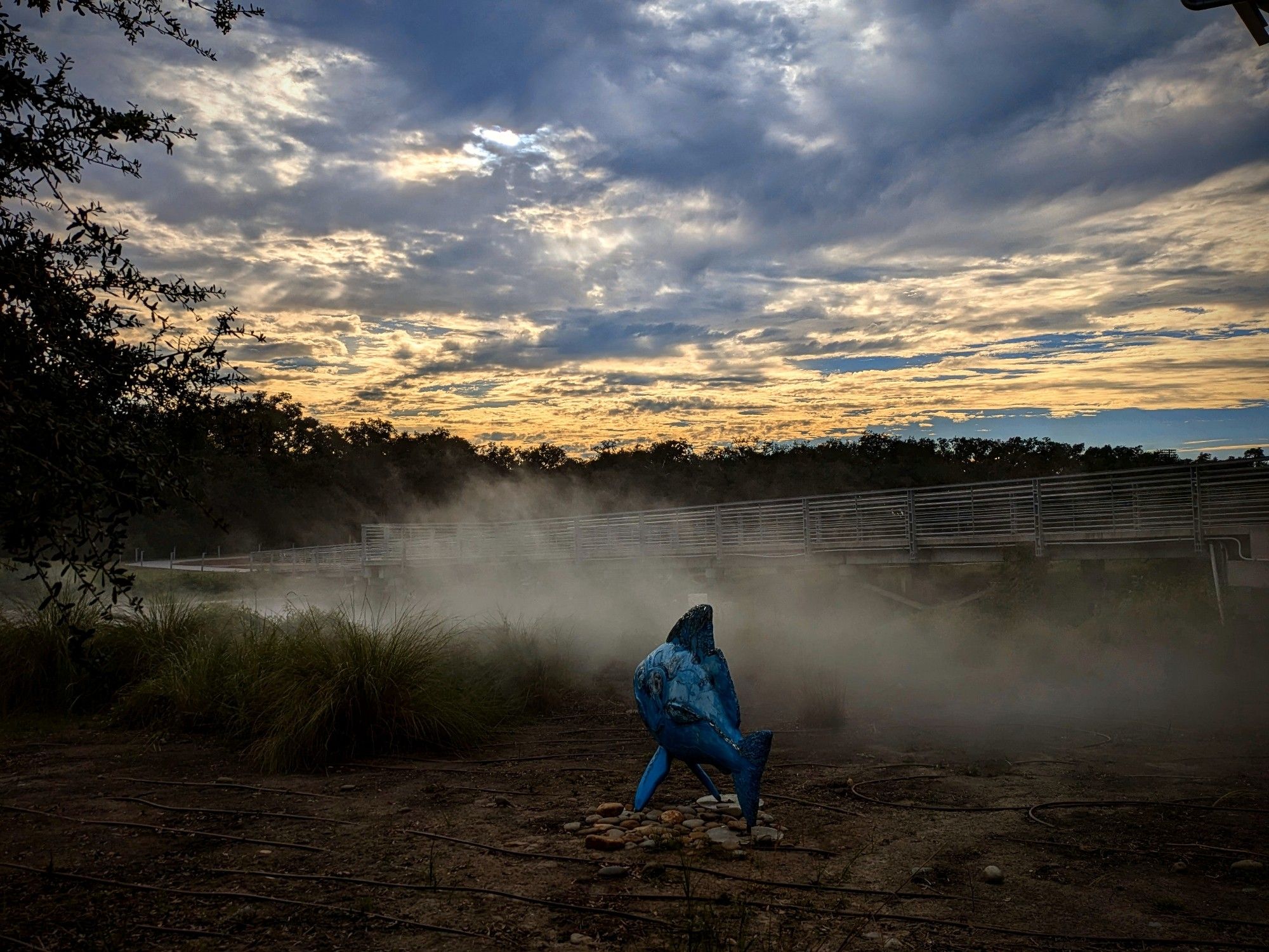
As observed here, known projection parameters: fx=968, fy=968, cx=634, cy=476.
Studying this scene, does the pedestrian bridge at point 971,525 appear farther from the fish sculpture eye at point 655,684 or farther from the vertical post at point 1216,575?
the fish sculpture eye at point 655,684

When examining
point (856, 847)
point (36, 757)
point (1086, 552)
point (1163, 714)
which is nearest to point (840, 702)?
point (1163, 714)

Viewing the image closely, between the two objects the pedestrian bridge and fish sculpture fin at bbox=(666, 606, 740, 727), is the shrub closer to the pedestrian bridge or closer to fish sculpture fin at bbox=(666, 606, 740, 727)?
fish sculpture fin at bbox=(666, 606, 740, 727)

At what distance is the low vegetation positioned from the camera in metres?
9.41

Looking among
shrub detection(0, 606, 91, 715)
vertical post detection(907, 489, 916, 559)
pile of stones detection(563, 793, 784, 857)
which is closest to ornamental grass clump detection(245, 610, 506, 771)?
pile of stones detection(563, 793, 784, 857)

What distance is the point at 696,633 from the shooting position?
7.18 metres

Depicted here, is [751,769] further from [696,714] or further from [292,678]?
[292,678]

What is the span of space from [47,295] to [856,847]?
597cm

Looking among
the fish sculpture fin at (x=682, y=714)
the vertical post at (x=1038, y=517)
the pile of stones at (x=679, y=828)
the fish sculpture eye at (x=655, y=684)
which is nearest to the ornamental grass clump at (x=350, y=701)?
the pile of stones at (x=679, y=828)

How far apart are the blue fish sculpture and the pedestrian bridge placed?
1213cm

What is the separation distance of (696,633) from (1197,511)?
40.4 ft

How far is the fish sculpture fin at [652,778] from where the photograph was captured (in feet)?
22.8

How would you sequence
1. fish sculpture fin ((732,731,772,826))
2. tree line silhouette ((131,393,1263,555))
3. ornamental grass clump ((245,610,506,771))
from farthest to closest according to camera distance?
tree line silhouette ((131,393,1263,555)), ornamental grass clump ((245,610,506,771)), fish sculpture fin ((732,731,772,826))

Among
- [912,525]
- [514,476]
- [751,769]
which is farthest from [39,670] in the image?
[514,476]

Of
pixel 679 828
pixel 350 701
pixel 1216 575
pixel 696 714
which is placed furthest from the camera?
pixel 1216 575
